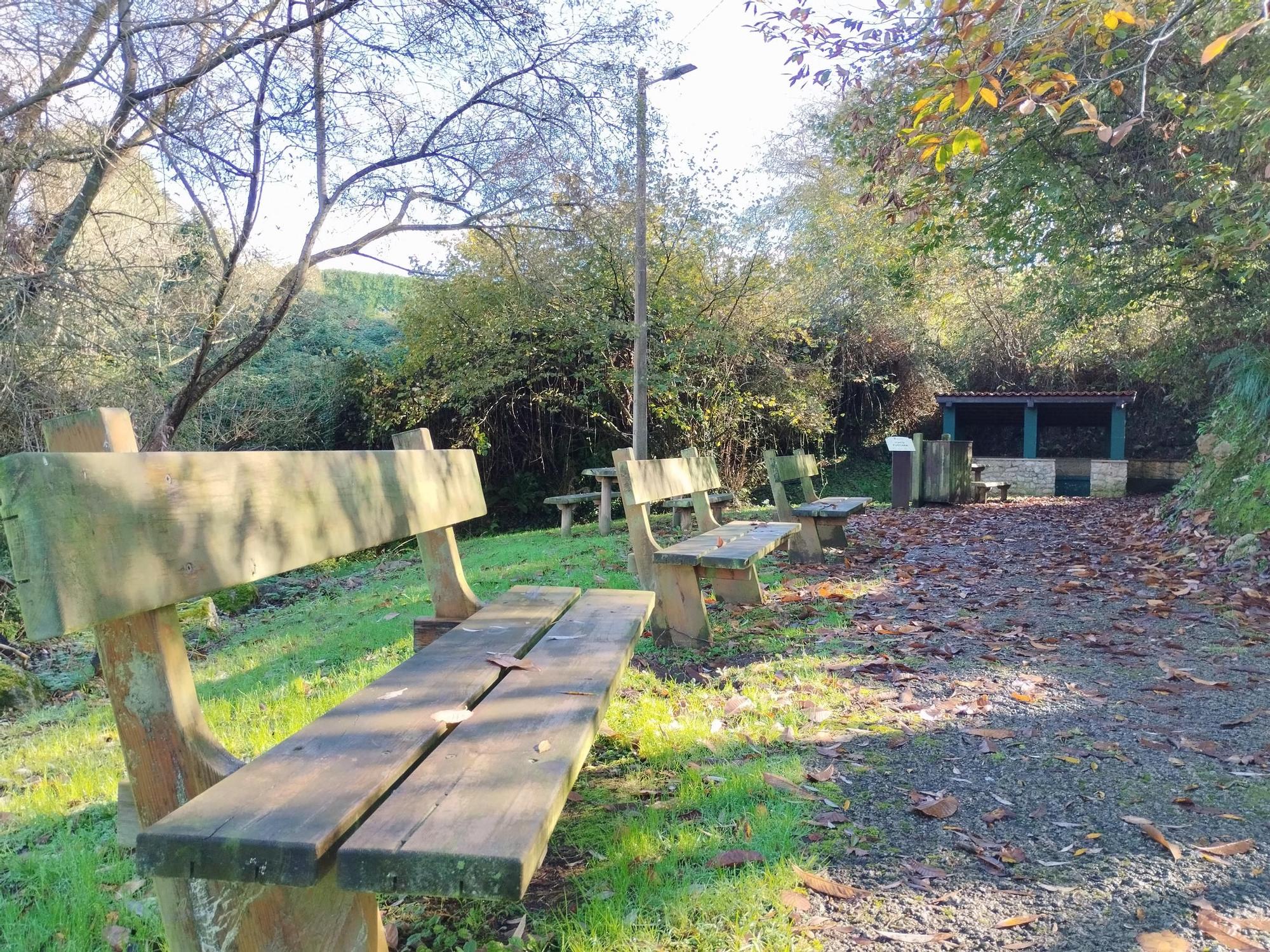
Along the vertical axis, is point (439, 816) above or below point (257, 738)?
above

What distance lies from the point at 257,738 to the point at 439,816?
2031 mm

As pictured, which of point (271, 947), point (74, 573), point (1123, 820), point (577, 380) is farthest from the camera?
point (577, 380)

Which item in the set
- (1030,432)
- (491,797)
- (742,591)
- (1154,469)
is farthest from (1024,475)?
(491,797)

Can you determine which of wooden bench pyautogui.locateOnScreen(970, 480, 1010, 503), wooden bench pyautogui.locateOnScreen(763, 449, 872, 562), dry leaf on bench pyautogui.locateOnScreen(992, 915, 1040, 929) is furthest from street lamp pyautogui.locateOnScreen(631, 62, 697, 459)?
dry leaf on bench pyautogui.locateOnScreen(992, 915, 1040, 929)

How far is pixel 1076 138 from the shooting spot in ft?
27.7

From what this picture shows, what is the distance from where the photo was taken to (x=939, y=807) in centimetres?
245

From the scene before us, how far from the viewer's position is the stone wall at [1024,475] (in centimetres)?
1692

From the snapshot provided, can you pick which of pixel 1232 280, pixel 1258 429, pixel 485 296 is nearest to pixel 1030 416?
pixel 1232 280

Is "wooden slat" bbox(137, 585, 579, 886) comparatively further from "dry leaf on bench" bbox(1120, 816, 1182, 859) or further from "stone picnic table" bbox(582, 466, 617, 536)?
"stone picnic table" bbox(582, 466, 617, 536)

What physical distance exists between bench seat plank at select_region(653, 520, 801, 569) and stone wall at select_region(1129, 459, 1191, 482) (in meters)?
16.0

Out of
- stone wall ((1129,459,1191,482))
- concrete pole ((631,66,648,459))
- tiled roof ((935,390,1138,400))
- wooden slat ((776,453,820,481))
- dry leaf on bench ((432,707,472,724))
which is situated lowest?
stone wall ((1129,459,1191,482))

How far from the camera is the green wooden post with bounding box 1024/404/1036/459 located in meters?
17.2

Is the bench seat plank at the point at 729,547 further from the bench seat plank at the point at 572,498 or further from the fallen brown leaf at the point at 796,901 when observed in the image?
the bench seat plank at the point at 572,498

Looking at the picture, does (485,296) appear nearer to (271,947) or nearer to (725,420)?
(725,420)
